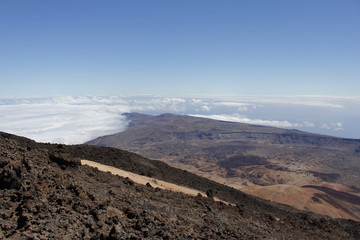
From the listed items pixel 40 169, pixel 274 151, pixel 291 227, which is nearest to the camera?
pixel 40 169

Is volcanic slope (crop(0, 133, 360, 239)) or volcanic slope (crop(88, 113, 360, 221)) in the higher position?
volcanic slope (crop(0, 133, 360, 239))

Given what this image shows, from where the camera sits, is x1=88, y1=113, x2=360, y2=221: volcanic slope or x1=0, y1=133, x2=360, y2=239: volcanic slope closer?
x1=0, y1=133, x2=360, y2=239: volcanic slope

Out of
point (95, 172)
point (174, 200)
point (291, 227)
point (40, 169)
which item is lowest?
point (291, 227)

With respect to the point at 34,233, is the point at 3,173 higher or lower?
higher

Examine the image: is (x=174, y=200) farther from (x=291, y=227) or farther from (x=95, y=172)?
(x=291, y=227)

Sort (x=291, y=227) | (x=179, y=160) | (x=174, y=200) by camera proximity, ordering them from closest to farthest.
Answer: (x=174, y=200) < (x=291, y=227) < (x=179, y=160)

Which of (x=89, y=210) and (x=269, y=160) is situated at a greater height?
(x=89, y=210)

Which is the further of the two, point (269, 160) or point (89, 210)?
point (269, 160)

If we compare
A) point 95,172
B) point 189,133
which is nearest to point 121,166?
point 95,172
